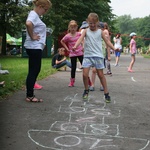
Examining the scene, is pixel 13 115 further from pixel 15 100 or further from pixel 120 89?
pixel 120 89

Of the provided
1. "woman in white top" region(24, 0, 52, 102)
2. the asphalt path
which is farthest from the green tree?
the asphalt path

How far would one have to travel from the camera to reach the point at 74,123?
13.6 feet

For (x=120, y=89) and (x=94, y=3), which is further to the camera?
(x=94, y=3)

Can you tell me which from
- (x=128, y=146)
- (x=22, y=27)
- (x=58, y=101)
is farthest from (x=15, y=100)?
(x=22, y=27)

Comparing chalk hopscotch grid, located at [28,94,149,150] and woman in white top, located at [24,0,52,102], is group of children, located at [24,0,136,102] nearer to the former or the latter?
woman in white top, located at [24,0,52,102]

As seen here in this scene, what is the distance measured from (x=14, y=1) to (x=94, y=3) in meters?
7.97

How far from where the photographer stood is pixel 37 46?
210 inches

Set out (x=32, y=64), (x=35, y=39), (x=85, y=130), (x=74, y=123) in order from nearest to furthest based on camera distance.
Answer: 1. (x=85, y=130)
2. (x=74, y=123)
3. (x=35, y=39)
4. (x=32, y=64)

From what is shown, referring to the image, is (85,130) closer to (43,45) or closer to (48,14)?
(43,45)

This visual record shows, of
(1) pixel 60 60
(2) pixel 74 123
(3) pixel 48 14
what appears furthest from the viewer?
(3) pixel 48 14

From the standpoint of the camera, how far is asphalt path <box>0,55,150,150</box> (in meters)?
3.37

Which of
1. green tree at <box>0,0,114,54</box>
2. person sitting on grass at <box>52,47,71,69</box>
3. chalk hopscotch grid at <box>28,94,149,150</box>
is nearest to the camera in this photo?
chalk hopscotch grid at <box>28,94,149,150</box>

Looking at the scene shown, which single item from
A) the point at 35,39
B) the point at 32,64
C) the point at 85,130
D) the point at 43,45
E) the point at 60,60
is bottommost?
the point at 85,130

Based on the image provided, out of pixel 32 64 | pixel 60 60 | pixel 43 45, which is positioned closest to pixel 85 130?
pixel 32 64
